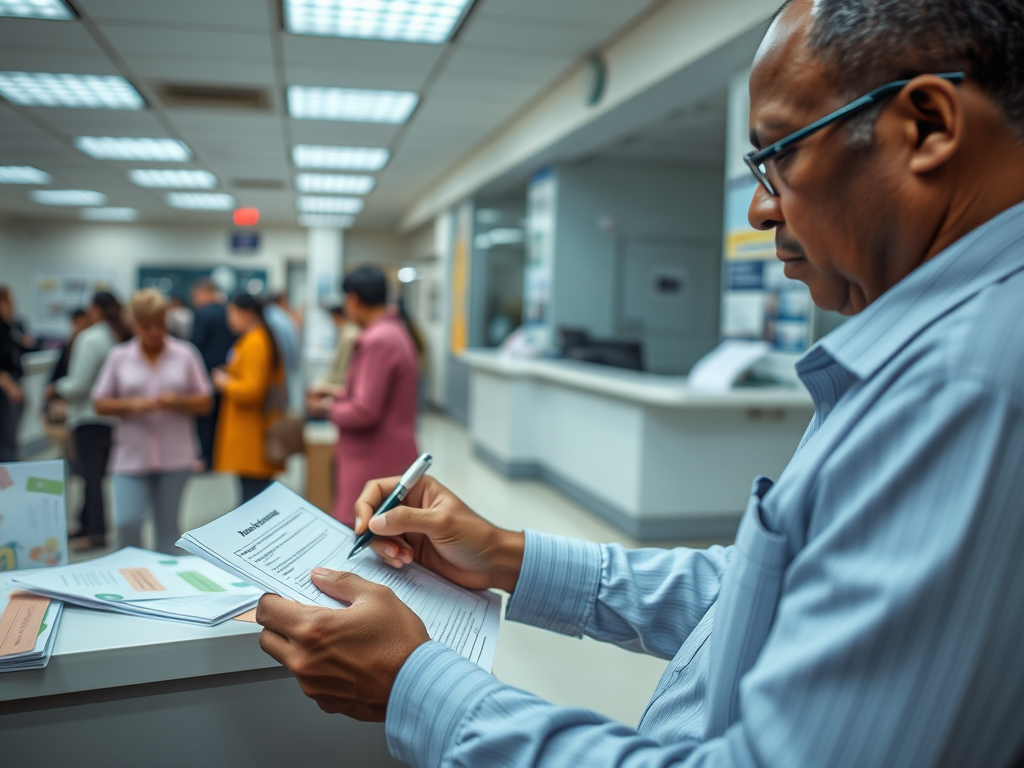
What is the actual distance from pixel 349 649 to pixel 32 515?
29.2 inches

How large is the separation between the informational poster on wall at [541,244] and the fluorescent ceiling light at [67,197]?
630 cm

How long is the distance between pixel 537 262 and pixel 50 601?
7.37m

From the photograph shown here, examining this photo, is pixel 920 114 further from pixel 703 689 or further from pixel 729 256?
pixel 729 256

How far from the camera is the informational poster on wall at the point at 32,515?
1.20m

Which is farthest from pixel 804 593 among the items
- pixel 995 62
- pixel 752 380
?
pixel 752 380

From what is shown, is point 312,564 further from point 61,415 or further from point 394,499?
point 61,415

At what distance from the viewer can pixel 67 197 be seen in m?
11.1

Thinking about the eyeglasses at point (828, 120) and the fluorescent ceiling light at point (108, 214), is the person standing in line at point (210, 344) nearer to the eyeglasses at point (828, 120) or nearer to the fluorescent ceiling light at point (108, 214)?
the eyeglasses at point (828, 120)

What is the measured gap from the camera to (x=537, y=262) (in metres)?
8.18

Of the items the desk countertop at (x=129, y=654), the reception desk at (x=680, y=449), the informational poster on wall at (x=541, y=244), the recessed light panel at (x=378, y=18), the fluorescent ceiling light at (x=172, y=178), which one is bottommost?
the reception desk at (x=680, y=449)

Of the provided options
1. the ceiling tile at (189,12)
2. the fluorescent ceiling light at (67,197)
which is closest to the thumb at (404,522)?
the ceiling tile at (189,12)

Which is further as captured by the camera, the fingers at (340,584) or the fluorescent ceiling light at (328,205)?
the fluorescent ceiling light at (328,205)

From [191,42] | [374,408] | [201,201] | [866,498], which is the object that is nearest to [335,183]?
[201,201]

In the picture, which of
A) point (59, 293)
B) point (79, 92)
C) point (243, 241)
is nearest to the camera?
point (79, 92)
